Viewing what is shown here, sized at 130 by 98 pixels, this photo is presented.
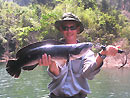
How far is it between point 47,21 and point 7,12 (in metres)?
9.08

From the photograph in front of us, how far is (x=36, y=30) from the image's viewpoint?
28250 mm

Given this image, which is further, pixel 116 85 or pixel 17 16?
pixel 17 16

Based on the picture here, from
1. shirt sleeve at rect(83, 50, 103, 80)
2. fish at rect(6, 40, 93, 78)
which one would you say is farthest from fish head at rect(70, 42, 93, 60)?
shirt sleeve at rect(83, 50, 103, 80)

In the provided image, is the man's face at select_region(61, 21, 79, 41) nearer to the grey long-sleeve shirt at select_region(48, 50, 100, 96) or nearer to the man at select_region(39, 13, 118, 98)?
the man at select_region(39, 13, 118, 98)

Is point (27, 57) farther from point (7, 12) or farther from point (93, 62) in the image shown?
point (7, 12)

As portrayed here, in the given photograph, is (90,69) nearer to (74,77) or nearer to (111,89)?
(74,77)

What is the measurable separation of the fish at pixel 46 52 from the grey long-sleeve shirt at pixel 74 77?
29cm

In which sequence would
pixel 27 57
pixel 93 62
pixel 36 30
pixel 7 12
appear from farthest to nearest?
1. pixel 7 12
2. pixel 36 30
3. pixel 93 62
4. pixel 27 57

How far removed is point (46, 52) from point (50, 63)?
0.15m

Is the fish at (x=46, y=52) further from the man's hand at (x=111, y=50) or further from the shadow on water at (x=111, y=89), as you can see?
the shadow on water at (x=111, y=89)

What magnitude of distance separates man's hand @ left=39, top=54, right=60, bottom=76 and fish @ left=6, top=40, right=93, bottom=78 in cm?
4

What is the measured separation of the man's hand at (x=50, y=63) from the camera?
90.8 inches

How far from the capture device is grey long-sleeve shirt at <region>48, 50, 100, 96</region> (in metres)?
2.56

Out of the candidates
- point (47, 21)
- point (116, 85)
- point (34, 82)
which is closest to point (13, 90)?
point (34, 82)
